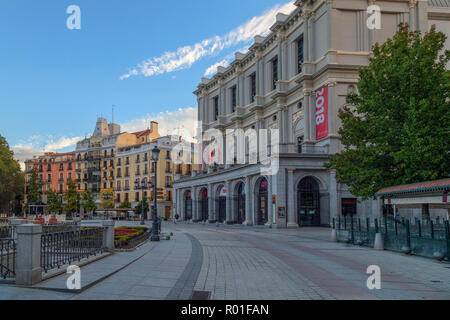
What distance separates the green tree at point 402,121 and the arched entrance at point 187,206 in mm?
42785

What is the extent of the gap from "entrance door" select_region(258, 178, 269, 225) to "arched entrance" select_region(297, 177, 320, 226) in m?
4.17

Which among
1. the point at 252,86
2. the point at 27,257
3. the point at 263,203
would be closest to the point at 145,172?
the point at 252,86

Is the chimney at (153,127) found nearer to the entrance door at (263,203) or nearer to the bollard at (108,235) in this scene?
the entrance door at (263,203)

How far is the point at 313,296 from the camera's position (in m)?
8.45

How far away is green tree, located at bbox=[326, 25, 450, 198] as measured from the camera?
19.3m

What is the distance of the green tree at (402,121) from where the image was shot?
19.3m

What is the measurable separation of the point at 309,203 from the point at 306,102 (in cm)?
1096

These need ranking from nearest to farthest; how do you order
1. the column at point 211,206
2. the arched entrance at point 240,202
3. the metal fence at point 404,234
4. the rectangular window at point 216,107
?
the metal fence at point 404,234
the arched entrance at point 240,202
the column at point 211,206
the rectangular window at point 216,107

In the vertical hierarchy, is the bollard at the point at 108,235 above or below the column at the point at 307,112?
below

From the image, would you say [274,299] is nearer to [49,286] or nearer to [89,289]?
[89,289]

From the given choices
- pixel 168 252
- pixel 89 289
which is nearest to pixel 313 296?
pixel 89 289

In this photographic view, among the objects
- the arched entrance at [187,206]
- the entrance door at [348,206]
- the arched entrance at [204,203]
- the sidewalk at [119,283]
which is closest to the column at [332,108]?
the entrance door at [348,206]

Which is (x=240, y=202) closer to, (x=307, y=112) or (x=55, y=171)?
(x=307, y=112)
